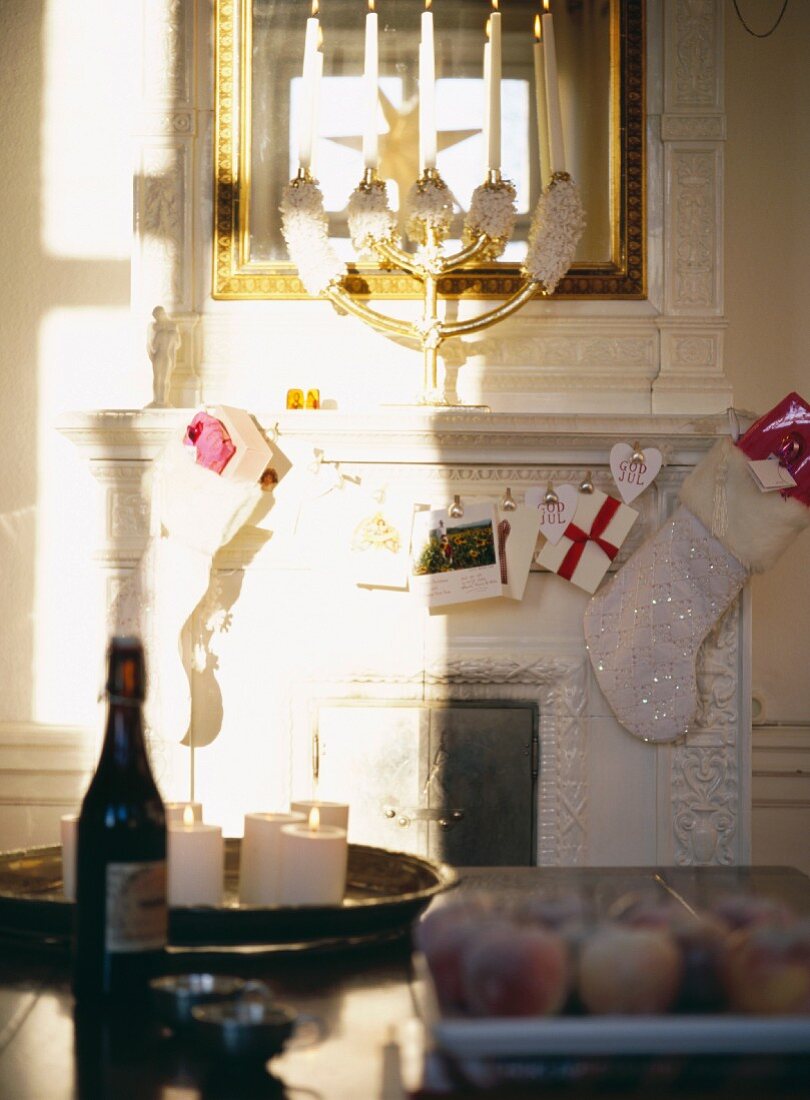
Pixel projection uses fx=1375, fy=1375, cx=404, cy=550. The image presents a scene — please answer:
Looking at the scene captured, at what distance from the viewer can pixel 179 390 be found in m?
2.90

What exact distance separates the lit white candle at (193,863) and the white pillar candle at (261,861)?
0.11 feet

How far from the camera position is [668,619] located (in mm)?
2693

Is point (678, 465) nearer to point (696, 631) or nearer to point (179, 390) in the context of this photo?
point (696, 631)

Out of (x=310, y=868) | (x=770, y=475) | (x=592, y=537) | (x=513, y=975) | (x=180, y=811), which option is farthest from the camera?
(x=592, y=537)

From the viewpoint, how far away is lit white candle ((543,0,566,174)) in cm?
273

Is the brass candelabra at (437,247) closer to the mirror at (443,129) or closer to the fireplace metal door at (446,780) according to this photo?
the mirror at (443,129)

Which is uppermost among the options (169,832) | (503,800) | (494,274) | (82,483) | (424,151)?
(424,151)

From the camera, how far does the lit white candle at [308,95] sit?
2.74 m

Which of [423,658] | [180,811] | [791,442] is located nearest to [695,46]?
[791,442]

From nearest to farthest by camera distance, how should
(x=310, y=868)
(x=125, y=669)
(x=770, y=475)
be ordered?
(x=125, y=669)
(x=310, y=868)
(x=770, y=475)

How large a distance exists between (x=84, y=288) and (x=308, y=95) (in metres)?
0.82

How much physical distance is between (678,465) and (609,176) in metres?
0.65

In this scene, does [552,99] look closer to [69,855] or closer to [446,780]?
[446,780]

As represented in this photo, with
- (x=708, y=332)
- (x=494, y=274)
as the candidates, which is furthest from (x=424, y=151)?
(x=708, y=332)
